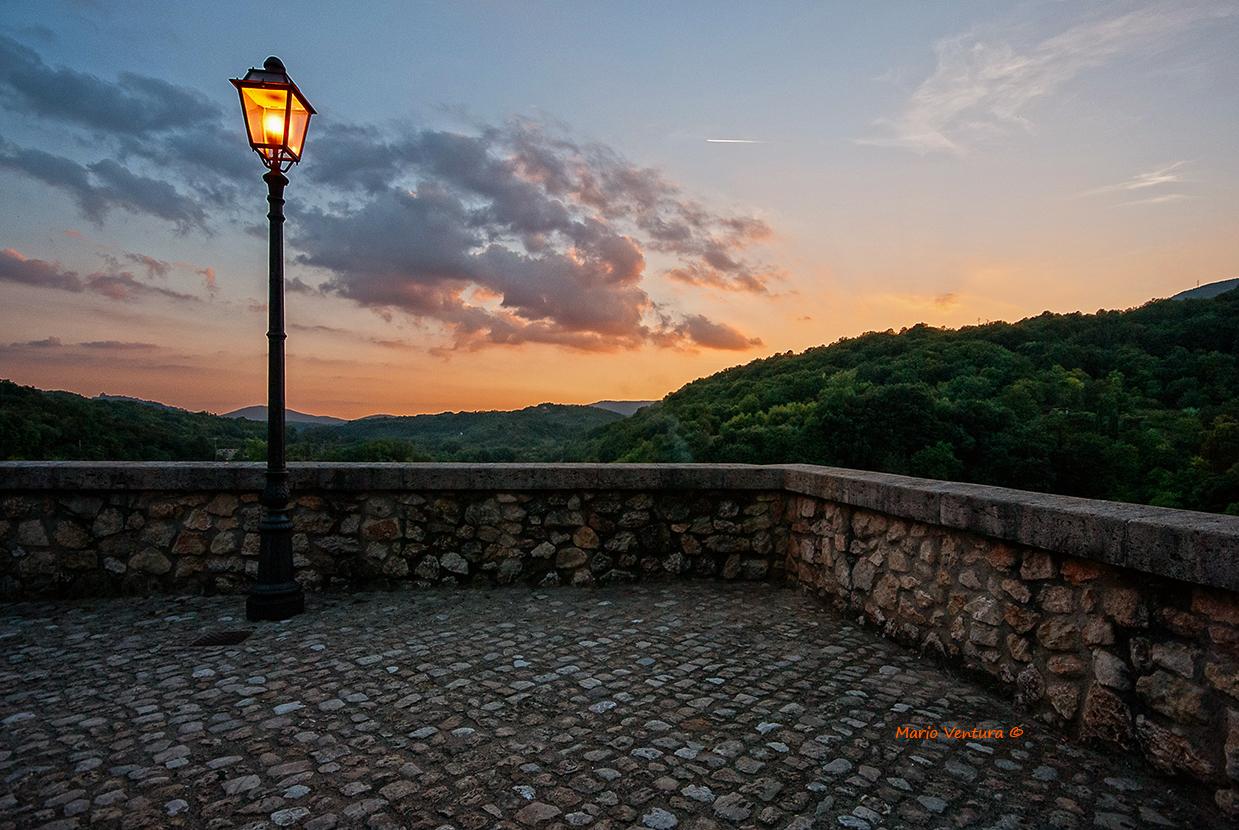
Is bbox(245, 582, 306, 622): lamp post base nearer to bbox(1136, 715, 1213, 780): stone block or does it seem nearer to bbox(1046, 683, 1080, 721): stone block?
bbox(1046, 683, 1080, 721): stone block

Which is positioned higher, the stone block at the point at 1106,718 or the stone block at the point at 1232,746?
the stone block at the point at 1232,746

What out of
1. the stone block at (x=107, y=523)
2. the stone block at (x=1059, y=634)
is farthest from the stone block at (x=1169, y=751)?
the stone block at (x=107, y=523)

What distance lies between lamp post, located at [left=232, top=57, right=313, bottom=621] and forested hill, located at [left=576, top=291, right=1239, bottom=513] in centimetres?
3000

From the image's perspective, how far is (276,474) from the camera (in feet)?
13.6

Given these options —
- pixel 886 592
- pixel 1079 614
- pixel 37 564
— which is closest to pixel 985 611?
pixel 1079 614

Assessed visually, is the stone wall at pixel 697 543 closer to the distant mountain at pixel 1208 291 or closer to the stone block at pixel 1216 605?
the stone block at pixel 1216 605

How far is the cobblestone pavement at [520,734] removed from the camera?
1.98 metres

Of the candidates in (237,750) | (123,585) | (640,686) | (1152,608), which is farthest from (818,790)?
(123,585)

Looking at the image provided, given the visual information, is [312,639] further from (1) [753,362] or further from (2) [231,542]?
(1) [753,362]

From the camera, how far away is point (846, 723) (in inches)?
100

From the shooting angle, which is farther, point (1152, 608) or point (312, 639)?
point (312, 639)

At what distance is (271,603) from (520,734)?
2327 millimetres

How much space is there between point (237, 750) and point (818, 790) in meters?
2.06

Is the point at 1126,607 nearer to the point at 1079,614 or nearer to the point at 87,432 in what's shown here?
the point at 1079,614
